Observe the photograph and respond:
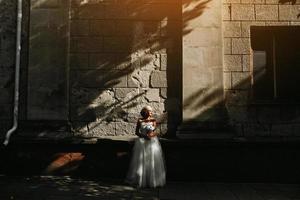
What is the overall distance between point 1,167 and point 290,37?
6453 mm

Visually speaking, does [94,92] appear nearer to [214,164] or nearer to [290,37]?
[214,164]

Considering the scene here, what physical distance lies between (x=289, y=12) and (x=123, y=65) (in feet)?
11.7

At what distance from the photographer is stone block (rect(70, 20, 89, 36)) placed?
323 inches

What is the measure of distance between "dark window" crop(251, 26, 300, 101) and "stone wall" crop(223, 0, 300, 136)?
7.5 inches

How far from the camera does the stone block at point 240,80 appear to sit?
8.16 meters

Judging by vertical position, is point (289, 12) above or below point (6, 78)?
above

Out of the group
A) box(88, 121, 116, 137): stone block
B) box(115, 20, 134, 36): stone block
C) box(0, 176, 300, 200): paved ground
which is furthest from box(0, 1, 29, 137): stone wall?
box(115, 20, 134, 36): stone block

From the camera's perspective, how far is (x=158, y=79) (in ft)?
26.8

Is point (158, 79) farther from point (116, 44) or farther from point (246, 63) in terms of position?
point (246, 63)

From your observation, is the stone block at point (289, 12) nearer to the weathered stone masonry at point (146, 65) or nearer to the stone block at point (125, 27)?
the weathered stone masonry at point (146, 65)

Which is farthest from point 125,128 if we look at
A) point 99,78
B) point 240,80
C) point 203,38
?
point 240,80

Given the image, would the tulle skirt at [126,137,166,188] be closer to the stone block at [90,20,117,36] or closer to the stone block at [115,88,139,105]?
the stone block at [115,88,139,105]

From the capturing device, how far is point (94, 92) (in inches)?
320

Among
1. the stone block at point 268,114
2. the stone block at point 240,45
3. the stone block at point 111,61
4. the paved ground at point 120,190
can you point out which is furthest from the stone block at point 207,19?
the paved ground at point 120,190
